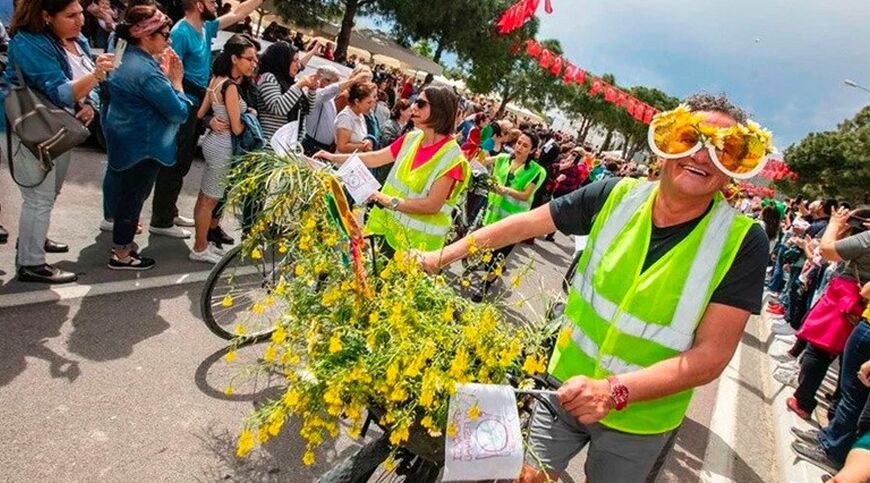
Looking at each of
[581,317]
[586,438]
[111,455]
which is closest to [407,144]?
[581,317]

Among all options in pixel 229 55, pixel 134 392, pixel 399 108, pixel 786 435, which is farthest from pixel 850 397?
pixel 399 108

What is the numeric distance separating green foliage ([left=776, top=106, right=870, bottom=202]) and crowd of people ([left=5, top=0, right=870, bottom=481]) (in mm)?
34876

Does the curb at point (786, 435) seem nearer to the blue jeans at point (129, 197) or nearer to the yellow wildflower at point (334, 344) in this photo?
the yellow wildflower at point (334, 344)

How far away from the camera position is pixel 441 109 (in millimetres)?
3475

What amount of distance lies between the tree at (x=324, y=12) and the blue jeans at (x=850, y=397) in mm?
22926

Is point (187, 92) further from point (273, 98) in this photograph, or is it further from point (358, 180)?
point (358, 180)

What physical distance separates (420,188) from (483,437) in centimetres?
218

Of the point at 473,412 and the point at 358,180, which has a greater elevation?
the point at 358,180

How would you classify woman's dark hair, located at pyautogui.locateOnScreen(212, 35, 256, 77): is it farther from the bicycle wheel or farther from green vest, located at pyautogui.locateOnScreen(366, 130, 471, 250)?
green vest, located at pyautogui.locateOnScreen(366, 130, 471, 250)

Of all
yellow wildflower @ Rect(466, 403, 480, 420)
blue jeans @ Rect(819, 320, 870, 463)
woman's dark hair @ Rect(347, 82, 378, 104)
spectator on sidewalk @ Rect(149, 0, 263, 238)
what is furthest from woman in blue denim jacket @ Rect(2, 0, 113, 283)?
blue jeans @ Rect(819, 320, 870, 463)

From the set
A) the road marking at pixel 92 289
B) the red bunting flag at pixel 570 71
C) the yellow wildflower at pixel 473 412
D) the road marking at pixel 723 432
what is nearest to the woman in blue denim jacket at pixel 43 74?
the road marking at pixel 92 289

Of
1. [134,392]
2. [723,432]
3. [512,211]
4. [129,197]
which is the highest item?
[512,211]

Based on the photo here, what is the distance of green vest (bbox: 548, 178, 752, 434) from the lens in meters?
1.94

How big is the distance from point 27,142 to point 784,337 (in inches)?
358
